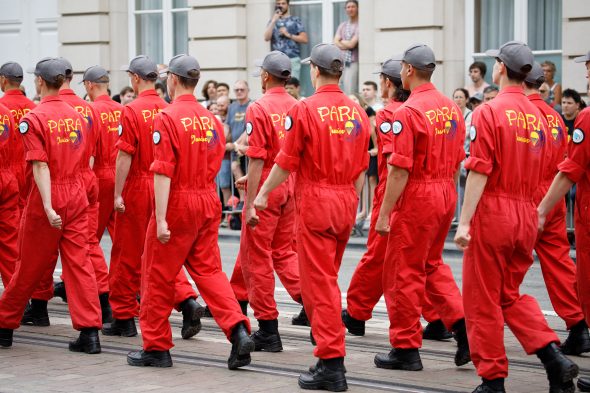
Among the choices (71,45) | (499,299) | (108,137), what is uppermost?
(71,45)

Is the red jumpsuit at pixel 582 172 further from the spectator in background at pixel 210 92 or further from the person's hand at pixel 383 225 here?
the spectator in background at pixel 210 92

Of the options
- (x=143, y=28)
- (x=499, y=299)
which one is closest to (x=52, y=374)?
(x=499, y=299)

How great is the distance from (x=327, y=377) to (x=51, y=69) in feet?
11.0

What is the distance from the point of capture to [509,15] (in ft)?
67.4

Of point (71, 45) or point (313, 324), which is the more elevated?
point (71, 45)

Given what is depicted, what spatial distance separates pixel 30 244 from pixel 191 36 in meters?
14.0

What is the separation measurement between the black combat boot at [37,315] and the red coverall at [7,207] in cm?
30

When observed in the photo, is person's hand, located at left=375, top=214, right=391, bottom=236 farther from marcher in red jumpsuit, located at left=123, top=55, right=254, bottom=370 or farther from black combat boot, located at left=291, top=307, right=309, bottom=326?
black combat boot, located at left=291, top=307, right=309, bottom=326

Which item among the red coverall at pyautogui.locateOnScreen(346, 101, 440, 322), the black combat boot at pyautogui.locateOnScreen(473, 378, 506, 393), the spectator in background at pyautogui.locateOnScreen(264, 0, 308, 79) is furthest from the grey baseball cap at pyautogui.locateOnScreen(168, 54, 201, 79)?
the spectator in background at pyautogui.locateOnScreen(264, 0, 308, 79)

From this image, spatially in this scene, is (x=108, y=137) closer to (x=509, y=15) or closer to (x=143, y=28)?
(x=509, y=15)

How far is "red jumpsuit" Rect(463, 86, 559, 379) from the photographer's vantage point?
8.06 metres

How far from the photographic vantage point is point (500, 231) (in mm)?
8086

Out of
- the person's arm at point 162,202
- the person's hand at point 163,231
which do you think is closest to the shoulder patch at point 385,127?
the person's arm at point 162,202

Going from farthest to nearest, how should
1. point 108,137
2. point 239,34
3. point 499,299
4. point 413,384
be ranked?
1. point 239,34
2. point 108,137
3. point 413,384
4. point 499,299
